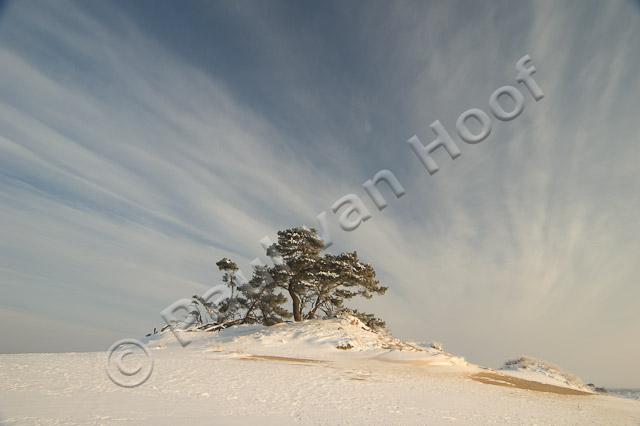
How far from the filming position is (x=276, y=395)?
1018 centimetres

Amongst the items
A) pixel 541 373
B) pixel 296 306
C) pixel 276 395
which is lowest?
pixel 276 395

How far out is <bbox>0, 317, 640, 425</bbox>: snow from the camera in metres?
7.73

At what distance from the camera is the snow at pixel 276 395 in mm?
7730

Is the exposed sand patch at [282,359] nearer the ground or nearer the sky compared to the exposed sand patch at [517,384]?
nearer the ground

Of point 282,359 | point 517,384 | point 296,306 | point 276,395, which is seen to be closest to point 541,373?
point 517,384

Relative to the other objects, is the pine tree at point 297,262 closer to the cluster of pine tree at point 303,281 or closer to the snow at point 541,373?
the cluster of pine tree at point 303,281

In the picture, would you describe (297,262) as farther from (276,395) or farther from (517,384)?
(276,395)

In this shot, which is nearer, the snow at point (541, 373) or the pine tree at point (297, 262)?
the snow at point (541, 373)

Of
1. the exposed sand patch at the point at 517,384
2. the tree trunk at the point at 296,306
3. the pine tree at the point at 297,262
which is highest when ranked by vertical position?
the pine tree at the point at 297,262

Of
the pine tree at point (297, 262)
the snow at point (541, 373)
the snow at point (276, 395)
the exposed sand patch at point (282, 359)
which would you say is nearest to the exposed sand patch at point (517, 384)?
the snow at point (276, 395)

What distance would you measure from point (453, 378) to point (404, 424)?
32.4ft

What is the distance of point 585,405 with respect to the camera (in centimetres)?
1329

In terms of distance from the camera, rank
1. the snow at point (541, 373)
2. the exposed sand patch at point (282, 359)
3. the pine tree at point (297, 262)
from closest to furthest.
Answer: the exposed sand patch at point (282, 359) < the snow at point (541, 373) < the pine tree at point (297, 262)

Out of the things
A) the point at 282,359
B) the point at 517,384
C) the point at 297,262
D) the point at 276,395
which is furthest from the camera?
the point at 297,262
